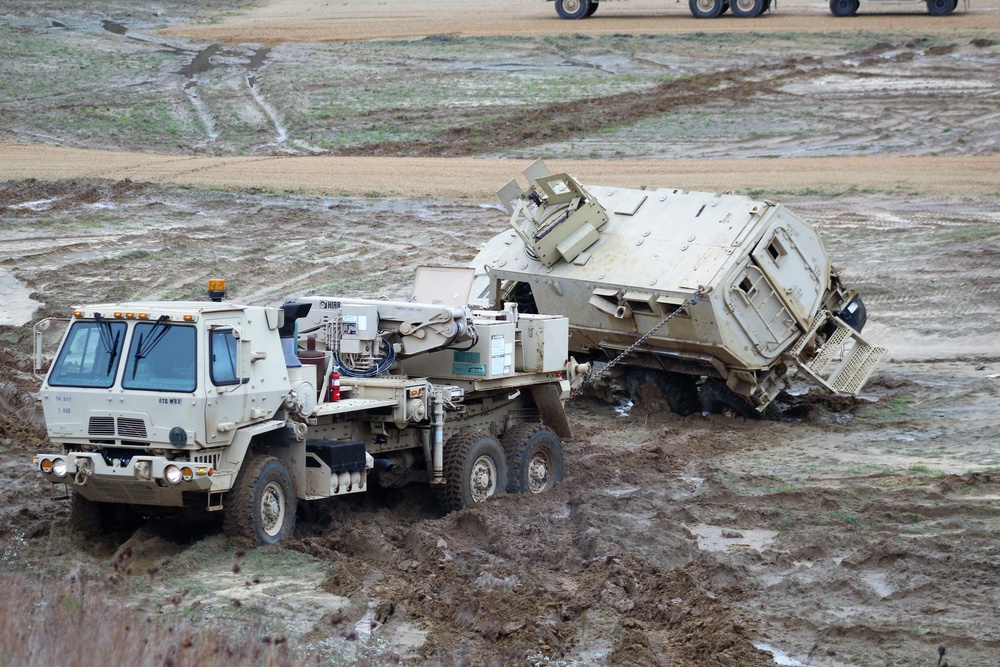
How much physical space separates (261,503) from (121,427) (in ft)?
3.90

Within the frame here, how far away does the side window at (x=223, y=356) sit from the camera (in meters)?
10.6

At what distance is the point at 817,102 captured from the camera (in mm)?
38250

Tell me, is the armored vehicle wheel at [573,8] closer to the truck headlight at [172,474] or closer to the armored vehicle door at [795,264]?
the armored vehicle door at [795,264]

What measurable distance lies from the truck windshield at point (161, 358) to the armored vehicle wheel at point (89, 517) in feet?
3.87

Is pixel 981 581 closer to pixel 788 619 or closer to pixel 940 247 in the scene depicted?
pixel 788 619

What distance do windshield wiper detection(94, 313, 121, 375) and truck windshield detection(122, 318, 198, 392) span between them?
0.14m

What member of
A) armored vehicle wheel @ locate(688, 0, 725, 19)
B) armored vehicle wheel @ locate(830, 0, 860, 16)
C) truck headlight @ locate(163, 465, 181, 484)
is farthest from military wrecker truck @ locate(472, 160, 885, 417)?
armored vehicle wheel @ locate(688, 0, 725, 19)

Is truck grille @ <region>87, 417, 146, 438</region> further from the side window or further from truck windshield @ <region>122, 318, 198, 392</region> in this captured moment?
the side window

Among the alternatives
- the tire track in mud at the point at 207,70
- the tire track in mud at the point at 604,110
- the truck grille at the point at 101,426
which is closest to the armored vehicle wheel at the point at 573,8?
the tire track in mud at the point at 207,70

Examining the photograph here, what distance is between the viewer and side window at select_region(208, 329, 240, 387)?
1062cm

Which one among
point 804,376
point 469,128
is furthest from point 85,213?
point 804,376

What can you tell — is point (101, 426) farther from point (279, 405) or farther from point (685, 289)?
point (685, 289)

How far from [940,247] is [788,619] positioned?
604 inches

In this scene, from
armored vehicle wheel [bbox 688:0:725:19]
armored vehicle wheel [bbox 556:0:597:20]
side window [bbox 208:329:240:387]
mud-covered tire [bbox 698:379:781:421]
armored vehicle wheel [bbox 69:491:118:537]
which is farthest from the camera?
armored vehicle wheel [bbox 556:0:597:20]
